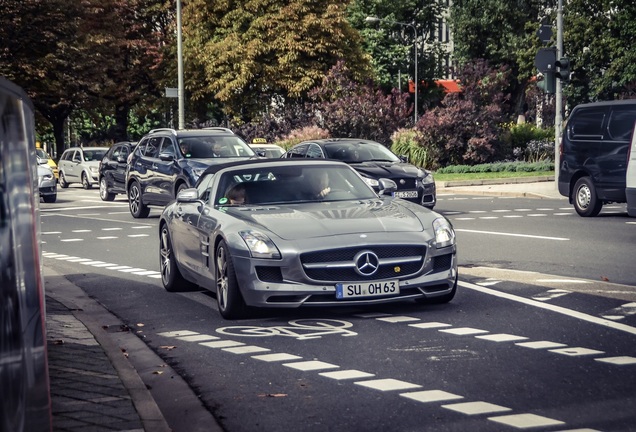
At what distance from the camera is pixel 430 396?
6.87 metres

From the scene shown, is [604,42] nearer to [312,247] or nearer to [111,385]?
[312,247]

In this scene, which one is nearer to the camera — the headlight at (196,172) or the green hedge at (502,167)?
the headlight at (196,172)

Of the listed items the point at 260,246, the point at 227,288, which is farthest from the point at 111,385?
the point at 227,288

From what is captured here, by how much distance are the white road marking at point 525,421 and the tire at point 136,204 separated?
65.8ft

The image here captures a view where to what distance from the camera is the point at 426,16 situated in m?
80.2

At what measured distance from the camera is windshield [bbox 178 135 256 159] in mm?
24578

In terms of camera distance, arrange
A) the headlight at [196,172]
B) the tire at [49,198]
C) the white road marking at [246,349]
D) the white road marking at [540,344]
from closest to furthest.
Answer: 1. the white road marking at [540,344]
2. the white road marking at [246,349]
3. the headlight at [196,172]
4. the tire at [49,198]

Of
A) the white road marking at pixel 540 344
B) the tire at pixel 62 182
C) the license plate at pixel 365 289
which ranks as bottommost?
the tire at pixel 62 182

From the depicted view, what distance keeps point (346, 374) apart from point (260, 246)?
7.85 ft

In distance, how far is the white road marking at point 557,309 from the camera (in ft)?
30.4

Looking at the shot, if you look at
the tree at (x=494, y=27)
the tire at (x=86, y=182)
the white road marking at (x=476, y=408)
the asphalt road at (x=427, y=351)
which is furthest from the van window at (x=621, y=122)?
the tree at (x=494, y=27)

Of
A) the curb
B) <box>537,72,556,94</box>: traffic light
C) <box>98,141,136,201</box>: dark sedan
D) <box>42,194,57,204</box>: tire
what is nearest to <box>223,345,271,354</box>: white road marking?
<box>537,72,556,94</box>: traffic light

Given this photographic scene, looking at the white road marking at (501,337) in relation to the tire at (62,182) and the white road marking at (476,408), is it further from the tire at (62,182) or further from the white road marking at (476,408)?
the tire at (62,182)

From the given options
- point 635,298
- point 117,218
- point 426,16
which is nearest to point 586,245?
point 635,298
